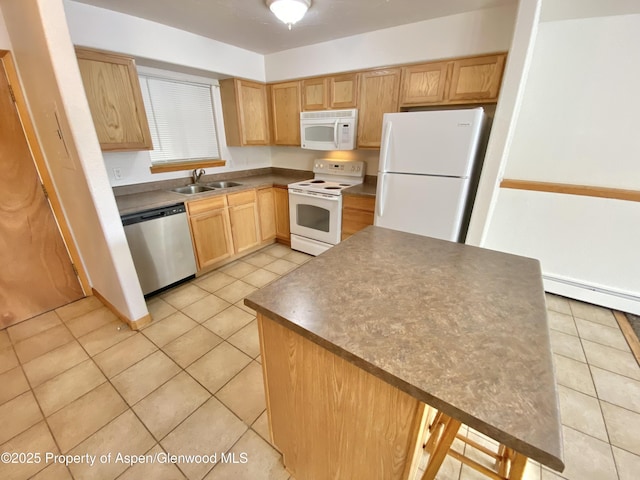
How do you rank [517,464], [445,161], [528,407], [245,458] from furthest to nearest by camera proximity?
[445,161] → [245,458] → [517,464] → [528,407]

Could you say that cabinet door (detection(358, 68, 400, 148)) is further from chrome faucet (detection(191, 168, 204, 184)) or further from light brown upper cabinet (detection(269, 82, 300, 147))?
chrome faucet (detection(191, 168, 204, 184))

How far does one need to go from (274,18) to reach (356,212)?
1.94 meters

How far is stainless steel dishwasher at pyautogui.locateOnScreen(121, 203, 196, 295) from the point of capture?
2280mm

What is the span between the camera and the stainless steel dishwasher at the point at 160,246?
2280mm

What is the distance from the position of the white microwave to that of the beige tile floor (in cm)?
210

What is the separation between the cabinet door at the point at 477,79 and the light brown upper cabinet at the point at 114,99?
2.86 m

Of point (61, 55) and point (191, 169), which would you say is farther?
point (191, 169)

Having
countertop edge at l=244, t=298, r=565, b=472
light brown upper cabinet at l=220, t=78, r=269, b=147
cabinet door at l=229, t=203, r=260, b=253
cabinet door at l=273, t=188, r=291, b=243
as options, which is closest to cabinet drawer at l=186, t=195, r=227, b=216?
cabinet door at l=229, t=203, r=260, b=253

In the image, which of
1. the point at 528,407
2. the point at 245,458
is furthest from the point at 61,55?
the point at 528,407

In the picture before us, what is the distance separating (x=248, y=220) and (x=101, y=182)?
166cm

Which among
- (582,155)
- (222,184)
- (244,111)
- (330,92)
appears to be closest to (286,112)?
(244,111)

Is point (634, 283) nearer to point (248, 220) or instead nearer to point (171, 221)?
point (248, 220)

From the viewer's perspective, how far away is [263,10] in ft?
7.23

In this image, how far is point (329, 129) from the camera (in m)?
3.12
